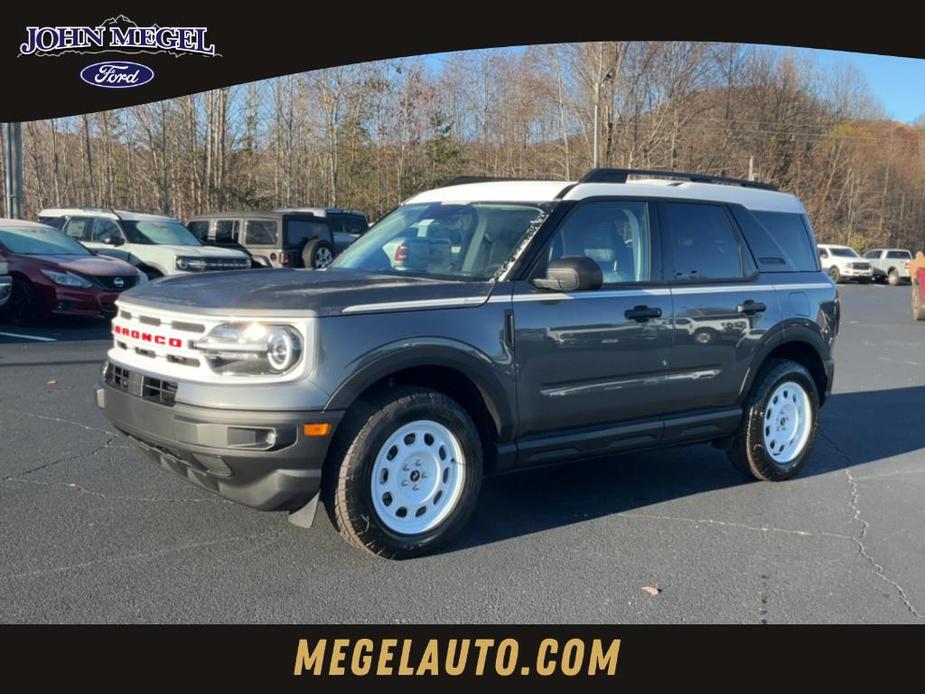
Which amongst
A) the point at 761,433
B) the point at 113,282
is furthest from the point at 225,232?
the point at 761,433

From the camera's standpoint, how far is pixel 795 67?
189 feet

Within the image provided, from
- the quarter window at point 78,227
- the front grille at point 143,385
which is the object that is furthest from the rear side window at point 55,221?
the front grille at point 143,385

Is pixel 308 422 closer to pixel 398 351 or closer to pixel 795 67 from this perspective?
pixel 398 351

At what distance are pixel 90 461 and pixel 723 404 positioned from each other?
427 cm

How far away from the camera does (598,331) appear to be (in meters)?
4.96

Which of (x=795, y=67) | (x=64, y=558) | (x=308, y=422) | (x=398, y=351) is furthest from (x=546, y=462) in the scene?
(x=795, y=67)

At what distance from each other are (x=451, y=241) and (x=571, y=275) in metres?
0.84

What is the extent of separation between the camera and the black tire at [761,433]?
5.94 metres

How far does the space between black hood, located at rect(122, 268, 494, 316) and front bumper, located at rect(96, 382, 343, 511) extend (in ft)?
1.58

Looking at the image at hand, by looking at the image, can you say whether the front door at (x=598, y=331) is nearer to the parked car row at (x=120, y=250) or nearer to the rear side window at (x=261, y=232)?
the parked car row at (x=120, y=250)

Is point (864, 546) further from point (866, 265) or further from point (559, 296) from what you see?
point (866, 265)

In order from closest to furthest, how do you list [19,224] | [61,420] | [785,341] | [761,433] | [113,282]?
[761,433] → [785,341] → [61,420] → [113,282] → [19,224]

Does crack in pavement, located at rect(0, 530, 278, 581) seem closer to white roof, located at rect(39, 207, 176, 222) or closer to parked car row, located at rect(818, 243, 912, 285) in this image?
white roof, located at rect(39, 207, 176, 222)

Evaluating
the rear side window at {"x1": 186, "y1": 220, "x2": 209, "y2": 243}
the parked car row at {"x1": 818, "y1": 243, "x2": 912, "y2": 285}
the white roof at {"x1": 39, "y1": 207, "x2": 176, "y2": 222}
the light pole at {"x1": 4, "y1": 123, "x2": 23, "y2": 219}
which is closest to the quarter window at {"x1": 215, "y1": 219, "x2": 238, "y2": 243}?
the rear side window at {"x1": 186, "y1": 220, "x2": 209, "y2": 243}
